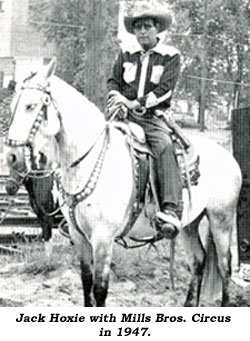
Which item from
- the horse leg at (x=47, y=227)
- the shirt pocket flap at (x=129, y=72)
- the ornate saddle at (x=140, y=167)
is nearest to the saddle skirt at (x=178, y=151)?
the ornate saddle at (x=140, y=167)

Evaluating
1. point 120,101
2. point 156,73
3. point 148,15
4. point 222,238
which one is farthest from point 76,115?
point 222,238

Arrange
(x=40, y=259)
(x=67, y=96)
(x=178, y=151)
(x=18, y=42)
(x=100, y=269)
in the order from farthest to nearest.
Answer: (x=18, y=42) → (x=40, y=259) → (x=178, y=151) → (x=100, y=269) → (x=67, y=96)

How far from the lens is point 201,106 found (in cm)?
1163

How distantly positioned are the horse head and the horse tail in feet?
7.16

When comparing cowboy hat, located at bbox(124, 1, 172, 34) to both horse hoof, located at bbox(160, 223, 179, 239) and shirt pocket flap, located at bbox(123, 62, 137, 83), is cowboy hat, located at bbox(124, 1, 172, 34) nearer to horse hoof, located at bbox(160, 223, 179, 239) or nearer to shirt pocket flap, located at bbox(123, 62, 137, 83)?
shirt pocket flap, located at bbox(123, 62, 137, 83)

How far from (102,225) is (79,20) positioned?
13.3 ft

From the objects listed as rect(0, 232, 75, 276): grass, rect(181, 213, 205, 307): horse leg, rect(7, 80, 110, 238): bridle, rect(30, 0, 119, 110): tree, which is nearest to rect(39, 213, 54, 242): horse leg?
rect(0, 232, 75, 276): grass

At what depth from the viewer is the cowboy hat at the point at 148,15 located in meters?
4.83

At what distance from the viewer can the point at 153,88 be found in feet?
16.4

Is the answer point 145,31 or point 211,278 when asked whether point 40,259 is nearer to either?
point 211,278

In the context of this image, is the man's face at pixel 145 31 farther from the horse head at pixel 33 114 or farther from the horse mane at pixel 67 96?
the horse head at pixel 33 114

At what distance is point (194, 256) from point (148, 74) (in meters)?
1.80
